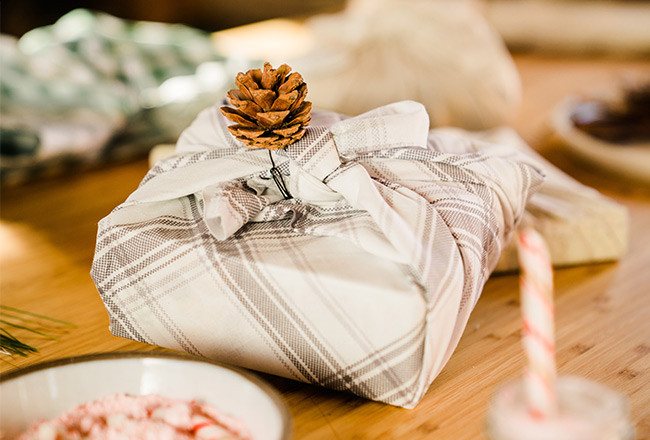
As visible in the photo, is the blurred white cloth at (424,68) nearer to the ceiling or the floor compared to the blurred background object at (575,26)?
nearer to the ceiling

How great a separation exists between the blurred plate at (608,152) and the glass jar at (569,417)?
0.97 metres

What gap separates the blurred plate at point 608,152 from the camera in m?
1.26

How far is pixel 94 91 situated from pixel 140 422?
45.2 inches

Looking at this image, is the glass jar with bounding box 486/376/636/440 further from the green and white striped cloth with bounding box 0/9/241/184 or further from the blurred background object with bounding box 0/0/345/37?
the blurred background object with bounding box 0/0/345/37

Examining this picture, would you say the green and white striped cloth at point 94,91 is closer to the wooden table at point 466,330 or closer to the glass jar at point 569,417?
the wooden table at point 466,330

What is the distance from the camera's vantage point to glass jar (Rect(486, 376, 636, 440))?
381 mm

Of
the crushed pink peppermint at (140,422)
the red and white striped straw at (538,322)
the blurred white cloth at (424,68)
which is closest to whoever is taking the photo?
the red and white striped straw at (538,322)

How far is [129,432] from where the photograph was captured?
0.55 meters

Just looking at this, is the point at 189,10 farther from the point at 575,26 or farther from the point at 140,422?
the point at 140,422

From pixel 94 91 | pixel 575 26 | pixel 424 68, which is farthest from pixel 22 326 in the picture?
pixel 575 26

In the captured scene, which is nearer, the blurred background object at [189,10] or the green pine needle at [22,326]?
the green pine needle at [22,326]

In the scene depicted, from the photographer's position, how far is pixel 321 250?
643mm

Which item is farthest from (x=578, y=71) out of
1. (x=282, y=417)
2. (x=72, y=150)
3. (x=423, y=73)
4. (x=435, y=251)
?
(x=282, y=417)

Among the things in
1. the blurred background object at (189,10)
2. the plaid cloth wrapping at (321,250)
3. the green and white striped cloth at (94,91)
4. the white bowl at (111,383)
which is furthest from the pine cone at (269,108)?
the blurred background object at (189,10)
